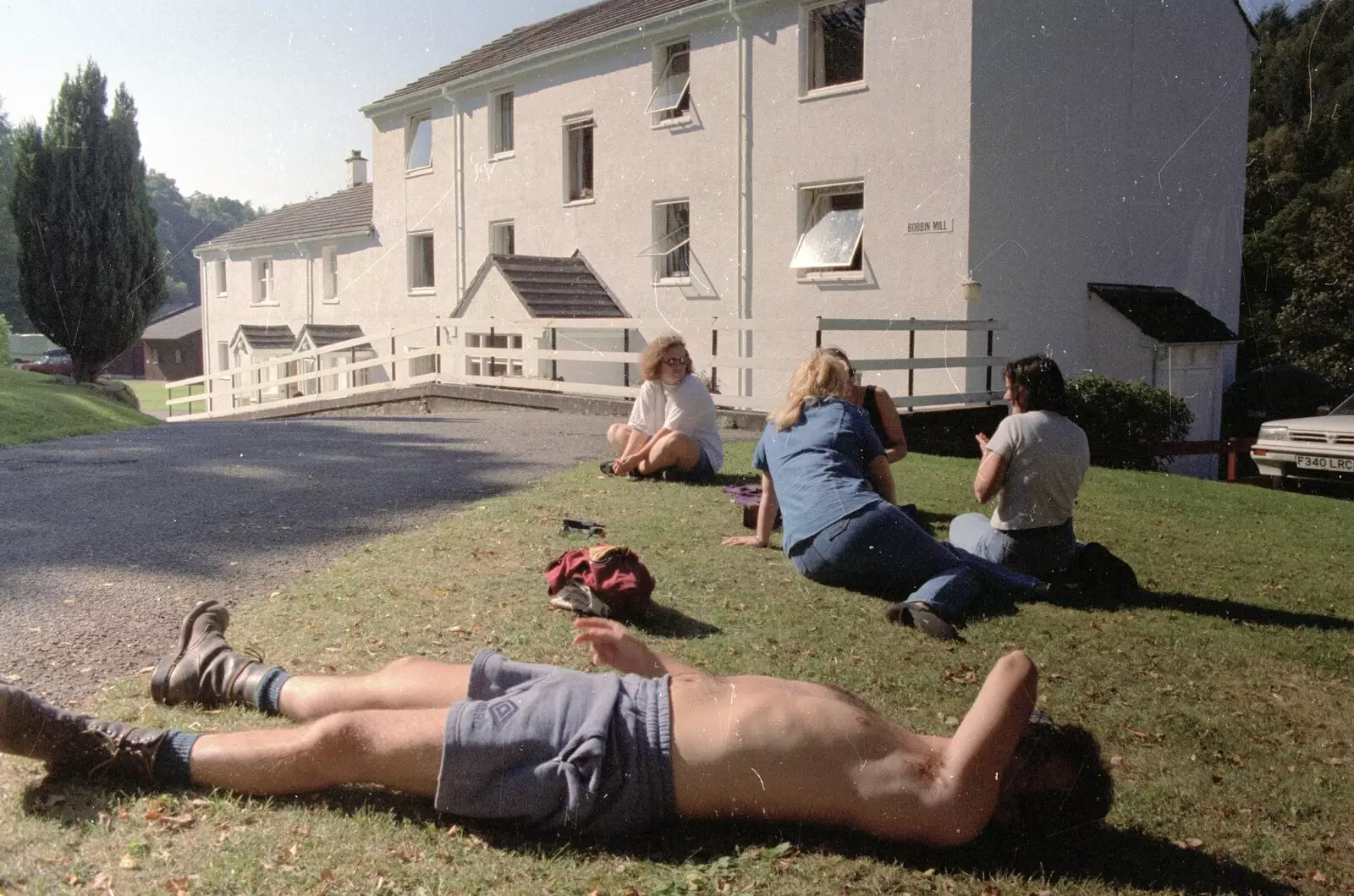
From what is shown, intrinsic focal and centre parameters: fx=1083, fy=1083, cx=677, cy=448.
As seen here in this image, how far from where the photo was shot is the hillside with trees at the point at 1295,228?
1424 centimetres

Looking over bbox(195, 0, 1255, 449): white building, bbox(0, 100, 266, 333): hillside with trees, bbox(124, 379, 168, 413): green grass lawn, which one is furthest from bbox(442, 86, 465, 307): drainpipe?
bbox(0, 100, 266, 333): hillside with trees

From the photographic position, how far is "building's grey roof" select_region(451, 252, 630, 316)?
1753 cm

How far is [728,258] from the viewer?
15656 millimetres

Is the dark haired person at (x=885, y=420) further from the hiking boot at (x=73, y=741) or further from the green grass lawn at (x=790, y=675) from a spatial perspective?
the hiking boot at (x=73, y=741)

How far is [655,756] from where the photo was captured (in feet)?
7.91

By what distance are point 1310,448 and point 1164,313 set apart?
4.77 meters

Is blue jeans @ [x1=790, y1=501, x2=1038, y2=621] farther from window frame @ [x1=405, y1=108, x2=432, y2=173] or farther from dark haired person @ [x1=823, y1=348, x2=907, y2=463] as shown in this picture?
window frame @ [x1=405, y1=108, x2=432, y2=173]

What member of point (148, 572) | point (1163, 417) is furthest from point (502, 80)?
point (148, 572)

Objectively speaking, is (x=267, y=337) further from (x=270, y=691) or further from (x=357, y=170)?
(x=270, y=691)

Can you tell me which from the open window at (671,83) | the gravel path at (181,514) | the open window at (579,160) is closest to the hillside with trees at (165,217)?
the gravel path at (181,514)

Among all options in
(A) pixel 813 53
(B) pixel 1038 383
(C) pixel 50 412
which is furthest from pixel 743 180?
(B) pixel 1038 383

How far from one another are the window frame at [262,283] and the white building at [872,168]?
605 centimetres

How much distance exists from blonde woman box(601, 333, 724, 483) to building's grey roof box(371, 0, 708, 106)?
9067 mm

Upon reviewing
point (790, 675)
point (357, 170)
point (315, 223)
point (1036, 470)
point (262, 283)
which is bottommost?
point (790, 675)
